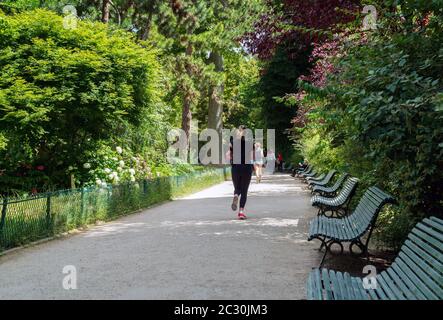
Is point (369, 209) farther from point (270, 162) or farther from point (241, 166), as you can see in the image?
point (270, 162)

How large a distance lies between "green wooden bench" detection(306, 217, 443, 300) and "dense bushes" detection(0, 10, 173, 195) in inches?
328

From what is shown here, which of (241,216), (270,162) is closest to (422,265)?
(241,216)

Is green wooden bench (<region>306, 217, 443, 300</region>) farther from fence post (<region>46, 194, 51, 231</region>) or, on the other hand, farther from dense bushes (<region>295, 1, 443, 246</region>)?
fence post (<region>46, 194, 51, 231</region>)

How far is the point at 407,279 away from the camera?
4.15m

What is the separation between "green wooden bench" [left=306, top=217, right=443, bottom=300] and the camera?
3.79 m

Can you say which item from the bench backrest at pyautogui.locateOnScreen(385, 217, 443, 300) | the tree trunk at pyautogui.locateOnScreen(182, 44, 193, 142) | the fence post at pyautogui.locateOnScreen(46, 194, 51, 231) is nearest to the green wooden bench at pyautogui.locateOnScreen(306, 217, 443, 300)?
the bench backrest at pyautogui.locateOnScreen(385, 217, 443, 300)

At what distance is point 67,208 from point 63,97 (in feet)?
8.97

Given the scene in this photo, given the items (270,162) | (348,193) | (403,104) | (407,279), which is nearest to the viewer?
(407,279)

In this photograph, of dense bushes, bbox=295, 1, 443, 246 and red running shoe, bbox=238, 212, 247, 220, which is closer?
dense bushes, bbox=295, 1, 443, 246

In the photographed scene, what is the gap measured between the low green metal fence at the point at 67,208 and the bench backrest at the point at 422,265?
5.89 m

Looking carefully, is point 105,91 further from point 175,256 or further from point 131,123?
point 175,256

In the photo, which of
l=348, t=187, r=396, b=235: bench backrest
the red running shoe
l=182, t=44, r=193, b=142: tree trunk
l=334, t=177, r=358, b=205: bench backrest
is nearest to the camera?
l=348, t=187, r=396, b=235: bench backrest
